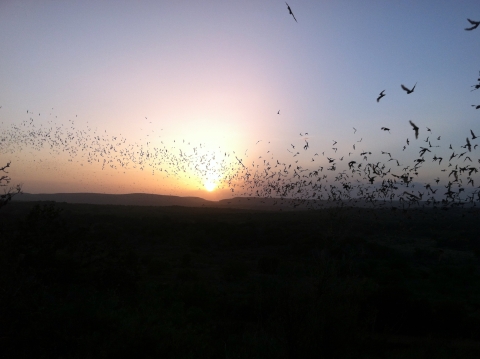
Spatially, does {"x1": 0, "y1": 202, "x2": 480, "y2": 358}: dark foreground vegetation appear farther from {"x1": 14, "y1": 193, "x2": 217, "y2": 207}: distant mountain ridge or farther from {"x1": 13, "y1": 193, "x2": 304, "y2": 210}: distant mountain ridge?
{"x1": 14, "y1": 193, "x2": 217, "y2": 207}: distant mountain ridge

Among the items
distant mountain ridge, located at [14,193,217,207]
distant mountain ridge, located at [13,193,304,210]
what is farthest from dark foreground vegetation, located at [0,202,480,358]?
distant mountain ridge, located at [14,193,217,207]

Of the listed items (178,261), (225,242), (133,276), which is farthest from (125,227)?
(133,276)

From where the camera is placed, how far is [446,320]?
15.3m

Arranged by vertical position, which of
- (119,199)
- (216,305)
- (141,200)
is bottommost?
(216,305)

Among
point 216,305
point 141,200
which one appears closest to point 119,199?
point 141,200

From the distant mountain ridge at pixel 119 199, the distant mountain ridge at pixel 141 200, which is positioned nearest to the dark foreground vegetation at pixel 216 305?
the distant mountain ridge at pixel 141 200

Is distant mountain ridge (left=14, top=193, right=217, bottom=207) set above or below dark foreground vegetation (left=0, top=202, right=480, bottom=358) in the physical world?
above

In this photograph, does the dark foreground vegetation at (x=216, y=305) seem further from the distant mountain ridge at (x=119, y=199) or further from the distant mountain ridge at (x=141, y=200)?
the distant mountain ridge at (x=119, y=199)

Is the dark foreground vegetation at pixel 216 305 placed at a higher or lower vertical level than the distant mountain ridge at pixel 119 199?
lower

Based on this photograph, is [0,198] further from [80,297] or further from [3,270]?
[80,297]

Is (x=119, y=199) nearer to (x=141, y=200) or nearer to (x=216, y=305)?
(x=141, y=200)

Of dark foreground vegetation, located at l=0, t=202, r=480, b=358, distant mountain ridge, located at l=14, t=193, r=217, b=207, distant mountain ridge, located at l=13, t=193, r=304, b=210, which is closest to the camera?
dark foreground vegetation, located at l=0, t=202, r=480, b=358

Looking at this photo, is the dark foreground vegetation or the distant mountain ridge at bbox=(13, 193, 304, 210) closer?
the dark foreground vegetation

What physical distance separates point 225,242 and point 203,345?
31705 millimetres
